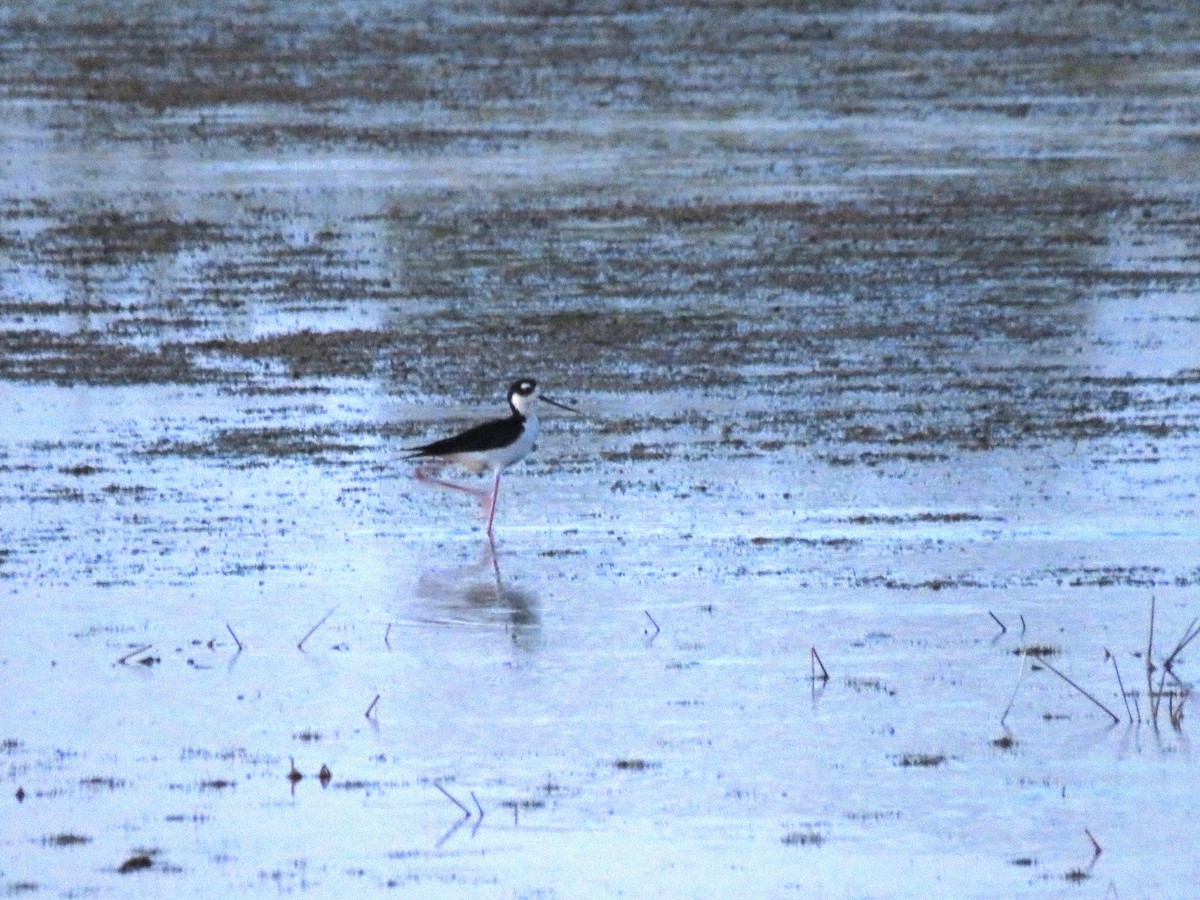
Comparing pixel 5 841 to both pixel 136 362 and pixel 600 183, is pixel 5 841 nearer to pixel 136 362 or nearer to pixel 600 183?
pixel 136 362

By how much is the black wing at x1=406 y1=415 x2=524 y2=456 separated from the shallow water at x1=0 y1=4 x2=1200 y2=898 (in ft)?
1.01

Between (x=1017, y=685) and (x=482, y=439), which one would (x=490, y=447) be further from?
(x=1017, y=685)

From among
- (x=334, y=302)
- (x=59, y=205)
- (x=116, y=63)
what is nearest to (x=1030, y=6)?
(x=116, y=63)

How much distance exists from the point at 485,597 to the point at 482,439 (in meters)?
2.47

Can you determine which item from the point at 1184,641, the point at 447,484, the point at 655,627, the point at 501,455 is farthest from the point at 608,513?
the point at 1184,641

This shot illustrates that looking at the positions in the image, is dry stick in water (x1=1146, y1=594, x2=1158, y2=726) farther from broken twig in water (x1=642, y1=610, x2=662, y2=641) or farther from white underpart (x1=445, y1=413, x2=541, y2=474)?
white underpart (x1=445, y1=413, x2=541, y2=474)

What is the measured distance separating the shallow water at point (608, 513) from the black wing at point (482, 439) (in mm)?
308

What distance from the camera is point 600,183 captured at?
29.7 meters

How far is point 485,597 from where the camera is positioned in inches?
512

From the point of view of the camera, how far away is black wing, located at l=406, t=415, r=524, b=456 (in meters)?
15.4

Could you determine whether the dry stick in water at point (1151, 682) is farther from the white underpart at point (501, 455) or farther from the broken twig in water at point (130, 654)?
the white underpart at point (501, 455)

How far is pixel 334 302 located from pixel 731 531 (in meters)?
8.74

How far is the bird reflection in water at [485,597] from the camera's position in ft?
40.6

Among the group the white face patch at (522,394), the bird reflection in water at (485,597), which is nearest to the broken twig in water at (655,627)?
the bird reflection in water at (485,597)
